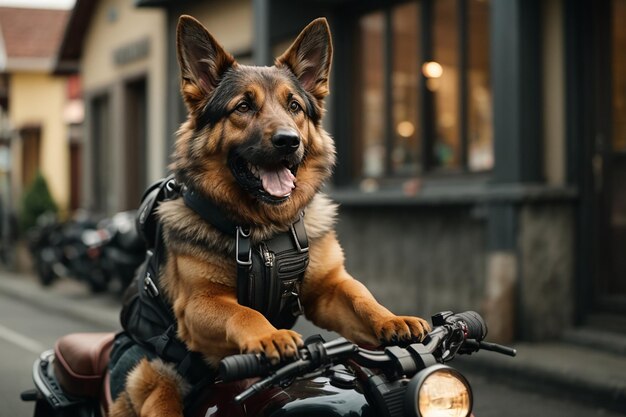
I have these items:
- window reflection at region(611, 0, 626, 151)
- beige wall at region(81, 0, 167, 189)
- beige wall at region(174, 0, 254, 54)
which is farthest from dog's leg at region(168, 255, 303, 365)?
beige wall at region(81, 0, 167, 189)

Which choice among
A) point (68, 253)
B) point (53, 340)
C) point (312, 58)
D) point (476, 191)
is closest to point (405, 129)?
point (476, 191)

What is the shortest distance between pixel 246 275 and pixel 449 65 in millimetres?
7583

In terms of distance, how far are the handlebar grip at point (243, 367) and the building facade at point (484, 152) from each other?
5977 millimetres

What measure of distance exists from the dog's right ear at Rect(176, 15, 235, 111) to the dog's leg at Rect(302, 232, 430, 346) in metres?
0.60

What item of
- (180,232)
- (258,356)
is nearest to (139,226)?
(180,232)

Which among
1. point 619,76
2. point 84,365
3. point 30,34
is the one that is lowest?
point 84,365

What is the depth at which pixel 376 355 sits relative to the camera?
6.88ft

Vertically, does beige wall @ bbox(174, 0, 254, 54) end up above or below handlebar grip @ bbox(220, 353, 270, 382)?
above

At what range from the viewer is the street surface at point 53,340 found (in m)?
5.79

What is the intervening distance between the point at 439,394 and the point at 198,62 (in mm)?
1294

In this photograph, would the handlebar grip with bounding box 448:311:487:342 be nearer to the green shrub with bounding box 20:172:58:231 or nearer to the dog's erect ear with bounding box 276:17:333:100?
the dog's erect ear with bounding box 276:17:333:100

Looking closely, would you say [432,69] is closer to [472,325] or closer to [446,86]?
[446,86]

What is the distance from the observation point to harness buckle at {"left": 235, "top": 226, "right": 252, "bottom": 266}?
240 centimetres

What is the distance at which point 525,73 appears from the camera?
789cm
